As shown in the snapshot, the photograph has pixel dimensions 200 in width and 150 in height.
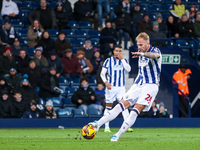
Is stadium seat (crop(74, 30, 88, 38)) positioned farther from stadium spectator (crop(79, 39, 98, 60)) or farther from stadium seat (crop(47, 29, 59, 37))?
stadium spectator (crop(79, 39, 98, 60))

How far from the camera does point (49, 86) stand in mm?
13367

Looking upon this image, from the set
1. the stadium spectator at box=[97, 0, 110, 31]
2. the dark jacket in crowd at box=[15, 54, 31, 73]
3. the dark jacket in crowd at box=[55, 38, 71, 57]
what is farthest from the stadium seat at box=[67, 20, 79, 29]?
the dark jacket in crowd at box=[15, 54, 31, 73]

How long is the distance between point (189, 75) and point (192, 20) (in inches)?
129

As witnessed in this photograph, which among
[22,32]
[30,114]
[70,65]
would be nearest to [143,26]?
[70,65]

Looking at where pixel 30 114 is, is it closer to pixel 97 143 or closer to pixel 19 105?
pixel 19 105

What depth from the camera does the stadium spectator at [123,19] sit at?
16.1m

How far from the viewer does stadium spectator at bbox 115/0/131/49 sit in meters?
16.1

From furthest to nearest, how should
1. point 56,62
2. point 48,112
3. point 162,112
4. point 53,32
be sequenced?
point 53,32, point 56,62, point 162,112, point 48,112

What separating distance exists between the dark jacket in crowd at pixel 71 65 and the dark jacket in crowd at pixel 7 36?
2.12 metres

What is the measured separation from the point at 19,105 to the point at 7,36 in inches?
133

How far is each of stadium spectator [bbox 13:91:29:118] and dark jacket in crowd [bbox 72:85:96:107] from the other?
5.30 feet

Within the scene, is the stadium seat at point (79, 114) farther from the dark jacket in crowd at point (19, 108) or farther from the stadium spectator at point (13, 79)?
the stadium spectator at point (13, 79)

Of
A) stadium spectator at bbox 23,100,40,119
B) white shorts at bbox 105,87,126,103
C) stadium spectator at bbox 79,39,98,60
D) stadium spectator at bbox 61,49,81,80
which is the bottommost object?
stadium spectator at bbox 23,100,40,119

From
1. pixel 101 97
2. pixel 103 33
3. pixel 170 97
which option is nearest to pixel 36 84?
pixel 101 97
